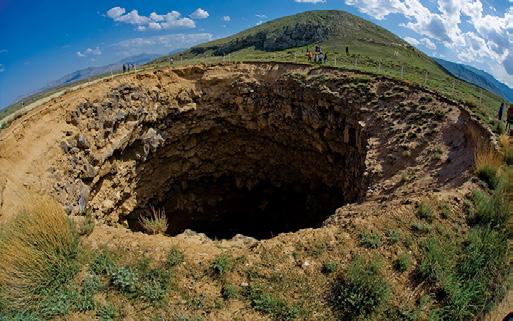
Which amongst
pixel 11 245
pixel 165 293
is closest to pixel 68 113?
pixel 11 245

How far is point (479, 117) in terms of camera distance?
1667 cm

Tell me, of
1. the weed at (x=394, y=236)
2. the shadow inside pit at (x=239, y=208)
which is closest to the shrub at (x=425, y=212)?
the weed at (x=394, y=236)

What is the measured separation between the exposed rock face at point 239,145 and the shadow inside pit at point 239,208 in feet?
0.29

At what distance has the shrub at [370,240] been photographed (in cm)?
957

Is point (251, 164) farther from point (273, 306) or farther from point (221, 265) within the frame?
point (273, 306)

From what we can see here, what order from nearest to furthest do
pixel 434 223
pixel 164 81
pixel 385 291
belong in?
1. pixel 385 291
2. pixel 434 223
3. pixel 164 81

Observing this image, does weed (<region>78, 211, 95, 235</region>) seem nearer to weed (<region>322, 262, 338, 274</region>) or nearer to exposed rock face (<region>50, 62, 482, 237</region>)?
weed (<region>322, 262, 338, 274</region>)

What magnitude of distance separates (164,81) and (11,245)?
66.5ft

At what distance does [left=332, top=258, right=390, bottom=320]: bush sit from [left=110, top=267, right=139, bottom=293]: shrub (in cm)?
481

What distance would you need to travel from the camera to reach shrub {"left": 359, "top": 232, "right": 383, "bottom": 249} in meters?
9.57

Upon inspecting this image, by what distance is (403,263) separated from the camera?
8867mm

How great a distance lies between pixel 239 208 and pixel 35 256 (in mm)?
24065

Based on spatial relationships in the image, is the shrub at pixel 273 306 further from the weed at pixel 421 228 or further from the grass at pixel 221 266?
the weed at pixel 421 228

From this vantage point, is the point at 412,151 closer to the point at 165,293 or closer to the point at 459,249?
the point at 459,249
